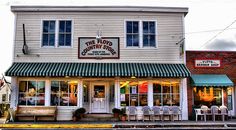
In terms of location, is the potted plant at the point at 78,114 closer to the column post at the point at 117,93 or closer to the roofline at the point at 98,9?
the column post at the point at 117,93

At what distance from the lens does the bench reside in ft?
69.6

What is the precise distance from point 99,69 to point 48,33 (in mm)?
4496

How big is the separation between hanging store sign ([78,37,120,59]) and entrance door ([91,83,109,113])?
7.62 ft

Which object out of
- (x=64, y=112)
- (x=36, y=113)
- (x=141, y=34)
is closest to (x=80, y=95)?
(x=64, y=112)

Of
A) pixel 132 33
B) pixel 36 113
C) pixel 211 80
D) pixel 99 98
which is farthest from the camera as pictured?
pixel 99 98

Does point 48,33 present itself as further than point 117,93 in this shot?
Yes

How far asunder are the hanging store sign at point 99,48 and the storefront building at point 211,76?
16.7 ft

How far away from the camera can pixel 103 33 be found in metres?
22.6

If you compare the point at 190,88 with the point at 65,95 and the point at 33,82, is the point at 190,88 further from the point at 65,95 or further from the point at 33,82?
the point at 33,82

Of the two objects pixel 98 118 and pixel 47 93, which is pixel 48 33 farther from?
pixel 98 118

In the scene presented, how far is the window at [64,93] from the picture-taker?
72.5ft

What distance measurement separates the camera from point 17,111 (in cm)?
2141

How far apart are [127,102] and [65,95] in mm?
4215

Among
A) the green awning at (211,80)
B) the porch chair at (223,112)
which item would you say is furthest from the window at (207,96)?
the porch chair at (223,112)
